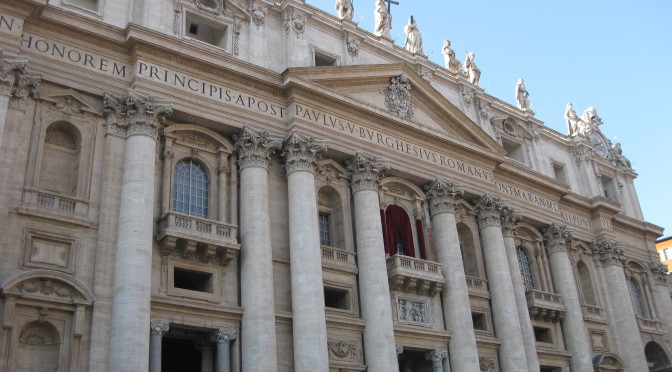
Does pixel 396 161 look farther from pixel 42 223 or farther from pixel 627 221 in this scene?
pixel 627 221

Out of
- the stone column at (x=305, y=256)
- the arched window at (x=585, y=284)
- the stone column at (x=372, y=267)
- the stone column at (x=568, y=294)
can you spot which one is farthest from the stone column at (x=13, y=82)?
the arched window at (x=585, y=284)

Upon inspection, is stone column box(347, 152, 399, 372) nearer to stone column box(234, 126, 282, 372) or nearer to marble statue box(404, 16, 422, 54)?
stone column box(234, 126, 282, 372)

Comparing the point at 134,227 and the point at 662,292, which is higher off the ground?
the point at 662,292

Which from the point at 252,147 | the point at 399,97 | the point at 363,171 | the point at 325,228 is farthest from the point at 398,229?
the point at 252,147

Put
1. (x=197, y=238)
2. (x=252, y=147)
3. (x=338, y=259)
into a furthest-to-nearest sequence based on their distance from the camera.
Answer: (x=338, y=259), (x=252, y=147), (x=197, y=238)

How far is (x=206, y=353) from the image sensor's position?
77.9 feet

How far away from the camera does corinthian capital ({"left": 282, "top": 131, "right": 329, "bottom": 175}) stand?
2712 cm

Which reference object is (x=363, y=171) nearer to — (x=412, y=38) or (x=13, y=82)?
(x=412, y=38)

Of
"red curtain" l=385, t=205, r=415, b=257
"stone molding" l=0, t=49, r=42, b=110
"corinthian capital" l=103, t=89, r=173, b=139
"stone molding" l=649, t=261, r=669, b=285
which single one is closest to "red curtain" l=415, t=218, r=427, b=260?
"red curtain" l=385, t=205, r=415, b=257

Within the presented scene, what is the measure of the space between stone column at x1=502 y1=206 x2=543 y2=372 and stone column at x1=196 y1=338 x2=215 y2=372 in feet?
47.1

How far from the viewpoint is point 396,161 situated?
101 feet

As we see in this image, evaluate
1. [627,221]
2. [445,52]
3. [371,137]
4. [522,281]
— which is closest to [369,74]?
[371,137]

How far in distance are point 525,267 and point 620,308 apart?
20.3 ft

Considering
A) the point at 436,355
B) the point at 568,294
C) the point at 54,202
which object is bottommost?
the point at 436,355
